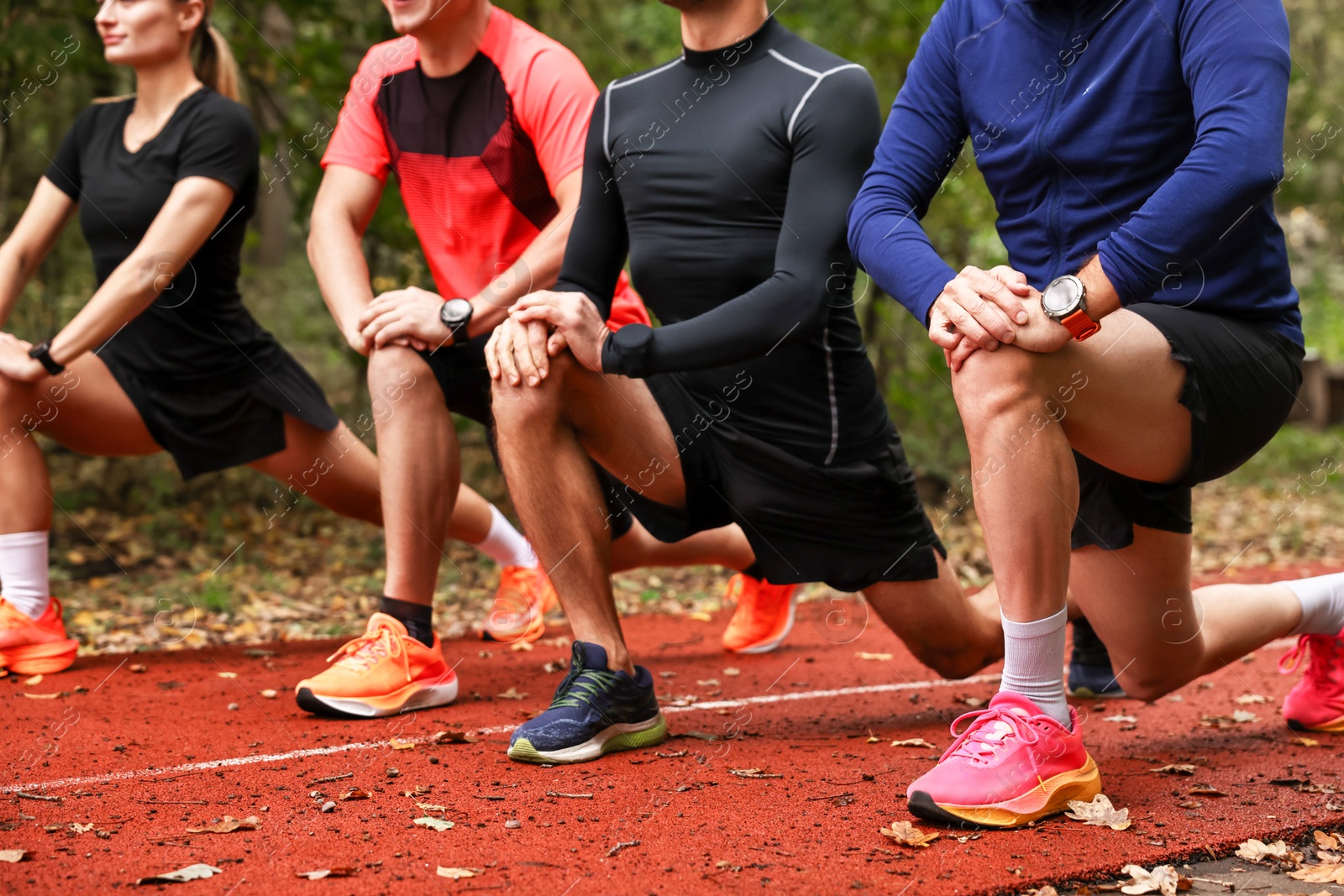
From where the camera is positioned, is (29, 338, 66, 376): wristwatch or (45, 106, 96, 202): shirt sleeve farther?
(45, 106, 96, 202): shirt sleeve

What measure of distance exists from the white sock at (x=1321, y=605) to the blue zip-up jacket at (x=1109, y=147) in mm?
872

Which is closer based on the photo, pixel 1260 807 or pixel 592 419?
pixel 1260 807

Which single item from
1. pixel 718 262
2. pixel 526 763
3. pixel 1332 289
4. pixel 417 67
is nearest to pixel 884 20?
pixel 417 67

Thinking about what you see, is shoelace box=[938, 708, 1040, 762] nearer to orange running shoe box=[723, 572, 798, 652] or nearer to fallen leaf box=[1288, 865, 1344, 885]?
fallen leaf box=[1288, 865, 1344, 885]

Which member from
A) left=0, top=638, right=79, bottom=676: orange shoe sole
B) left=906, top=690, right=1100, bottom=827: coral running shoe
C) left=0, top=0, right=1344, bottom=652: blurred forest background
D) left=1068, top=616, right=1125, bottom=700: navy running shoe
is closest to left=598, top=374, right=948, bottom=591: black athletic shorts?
left=1068, top=616, right=1125, bottom=700: navy running shoe

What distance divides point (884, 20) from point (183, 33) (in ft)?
18.7

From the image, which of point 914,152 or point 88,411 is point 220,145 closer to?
point 88,411

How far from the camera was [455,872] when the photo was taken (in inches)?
86.9

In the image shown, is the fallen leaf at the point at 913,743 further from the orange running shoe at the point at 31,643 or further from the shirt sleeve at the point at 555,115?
the orange running shoe at the point at 31,643

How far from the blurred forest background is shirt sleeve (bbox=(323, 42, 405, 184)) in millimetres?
2488

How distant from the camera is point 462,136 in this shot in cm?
387

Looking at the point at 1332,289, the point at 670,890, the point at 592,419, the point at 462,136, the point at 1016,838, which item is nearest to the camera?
the point at 670,890

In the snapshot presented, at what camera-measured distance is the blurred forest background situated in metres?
6.69

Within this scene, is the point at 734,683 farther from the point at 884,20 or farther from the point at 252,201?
the point at 884,20
